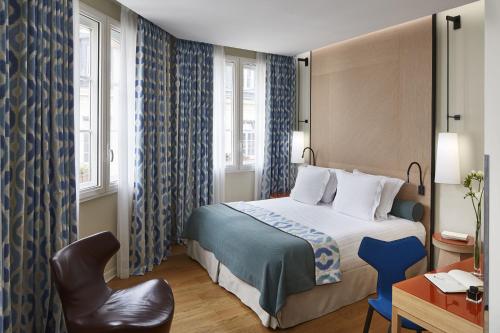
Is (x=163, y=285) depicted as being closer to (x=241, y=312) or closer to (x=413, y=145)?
(x=241, y=312)

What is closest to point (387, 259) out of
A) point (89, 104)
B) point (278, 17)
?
point (278, 17)

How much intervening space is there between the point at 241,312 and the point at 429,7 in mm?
3167

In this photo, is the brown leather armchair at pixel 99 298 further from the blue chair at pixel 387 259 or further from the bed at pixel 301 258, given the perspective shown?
the blue chair at pixel 387 259

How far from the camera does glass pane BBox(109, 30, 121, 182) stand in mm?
3572

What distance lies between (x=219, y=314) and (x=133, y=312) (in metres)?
1.02

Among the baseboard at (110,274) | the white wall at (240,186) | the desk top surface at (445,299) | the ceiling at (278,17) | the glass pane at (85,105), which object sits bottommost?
the baseboard at (110,274)

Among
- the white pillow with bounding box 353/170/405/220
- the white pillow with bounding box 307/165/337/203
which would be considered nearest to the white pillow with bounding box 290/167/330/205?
the white pillow with bounding box 307/165/337/203

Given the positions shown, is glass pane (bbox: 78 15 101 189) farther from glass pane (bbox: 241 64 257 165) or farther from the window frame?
glass pane (bbox: 241 64 257 165)

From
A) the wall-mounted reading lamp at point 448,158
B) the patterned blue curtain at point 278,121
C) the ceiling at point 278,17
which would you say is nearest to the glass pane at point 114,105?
the ceiling at point 278,17

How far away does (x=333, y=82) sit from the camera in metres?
4.60

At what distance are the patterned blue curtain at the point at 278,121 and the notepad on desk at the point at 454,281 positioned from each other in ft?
11.3

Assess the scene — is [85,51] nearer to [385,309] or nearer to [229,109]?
[229,109]

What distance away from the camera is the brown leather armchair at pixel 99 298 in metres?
1.90

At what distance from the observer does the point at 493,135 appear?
1.00 meters
